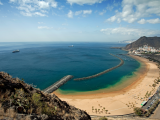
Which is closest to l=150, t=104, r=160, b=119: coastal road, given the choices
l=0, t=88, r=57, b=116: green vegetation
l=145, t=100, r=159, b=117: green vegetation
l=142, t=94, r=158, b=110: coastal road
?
l=145, t=100, r=159, b=117: green vegetation

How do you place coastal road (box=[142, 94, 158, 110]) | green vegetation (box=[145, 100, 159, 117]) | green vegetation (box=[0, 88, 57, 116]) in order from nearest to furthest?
green vegetation (box=[0, 88, 57, 116]) → green vegetation (box=[145, 100, 159, 117]) → coastal road (box=[142, 94, 158, 110])

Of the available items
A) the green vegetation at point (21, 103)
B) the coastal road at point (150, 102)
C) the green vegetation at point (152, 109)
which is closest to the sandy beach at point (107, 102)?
the coastal road at point (150, 102)

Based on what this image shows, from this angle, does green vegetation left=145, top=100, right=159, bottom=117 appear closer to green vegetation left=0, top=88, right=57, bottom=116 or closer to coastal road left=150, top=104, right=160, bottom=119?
coastal road left=150, top=104, right=160, bottom=119

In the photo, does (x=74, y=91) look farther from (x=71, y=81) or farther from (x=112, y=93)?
(x=112, y=93)

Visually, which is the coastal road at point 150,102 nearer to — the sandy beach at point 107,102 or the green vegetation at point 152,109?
the green vegetation at point 152,109

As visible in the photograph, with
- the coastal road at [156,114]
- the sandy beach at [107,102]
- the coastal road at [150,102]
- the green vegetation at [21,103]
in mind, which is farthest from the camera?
the coastal road at [150,102]

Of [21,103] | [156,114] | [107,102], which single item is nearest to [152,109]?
[156,114]

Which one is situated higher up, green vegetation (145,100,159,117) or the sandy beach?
green vegetation (145,100,159,117)

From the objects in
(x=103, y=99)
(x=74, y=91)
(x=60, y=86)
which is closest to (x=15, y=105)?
(x=103, y=99)

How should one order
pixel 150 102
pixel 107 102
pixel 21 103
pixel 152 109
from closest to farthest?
1. pixel 21 103
2. pixel 152 109
3. pixel 150 102
4. pixel 107 102

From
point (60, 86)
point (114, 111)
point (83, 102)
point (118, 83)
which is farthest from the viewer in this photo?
point (118, 83)

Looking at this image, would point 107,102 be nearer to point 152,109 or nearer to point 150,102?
point 152,109
